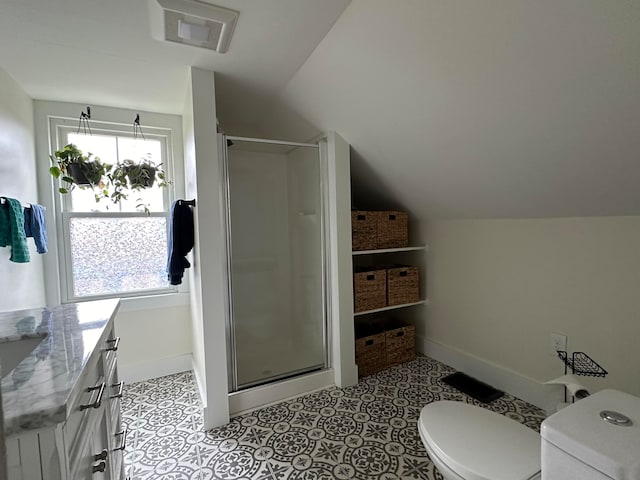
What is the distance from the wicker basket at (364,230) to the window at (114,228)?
158 cm

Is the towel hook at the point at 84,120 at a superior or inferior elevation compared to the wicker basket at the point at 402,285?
superior

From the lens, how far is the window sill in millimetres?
2416

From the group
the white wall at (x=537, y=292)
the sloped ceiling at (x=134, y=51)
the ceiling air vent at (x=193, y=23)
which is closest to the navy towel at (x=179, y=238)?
the sloped ceiling at (x=134, y=51)

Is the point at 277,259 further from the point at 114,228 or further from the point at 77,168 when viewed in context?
the point at 77,168

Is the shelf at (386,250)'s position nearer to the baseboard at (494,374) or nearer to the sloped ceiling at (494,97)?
the sloped ceiling at (494,97)

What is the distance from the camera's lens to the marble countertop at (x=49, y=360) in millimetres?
570

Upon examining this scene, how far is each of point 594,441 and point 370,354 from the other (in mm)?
1801

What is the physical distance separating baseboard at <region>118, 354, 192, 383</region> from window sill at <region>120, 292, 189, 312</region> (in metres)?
0.44

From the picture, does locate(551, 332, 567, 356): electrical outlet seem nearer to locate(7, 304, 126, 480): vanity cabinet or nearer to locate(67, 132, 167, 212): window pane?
locate(7, 304, 126, 480): vanity cabinet

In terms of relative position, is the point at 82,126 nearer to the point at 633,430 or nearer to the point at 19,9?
the point at 19,9

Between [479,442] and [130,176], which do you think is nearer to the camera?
[479,442]

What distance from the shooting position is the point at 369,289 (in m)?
2.41

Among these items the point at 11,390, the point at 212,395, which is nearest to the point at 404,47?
the point at 11,390

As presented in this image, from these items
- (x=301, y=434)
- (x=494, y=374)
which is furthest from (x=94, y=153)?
(x=494, y=374)
